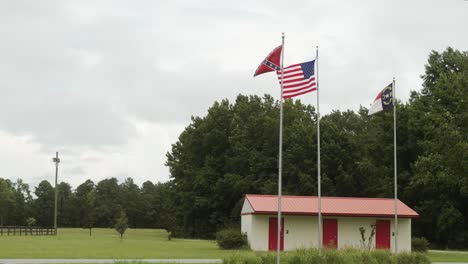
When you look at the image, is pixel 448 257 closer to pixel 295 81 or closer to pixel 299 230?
pixel 299 230

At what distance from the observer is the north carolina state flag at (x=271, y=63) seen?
22500 millimetres

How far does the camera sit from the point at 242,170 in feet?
220

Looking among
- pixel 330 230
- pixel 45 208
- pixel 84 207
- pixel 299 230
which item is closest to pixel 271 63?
pixel 299 230

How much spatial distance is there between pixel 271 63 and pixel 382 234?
72.0 feet

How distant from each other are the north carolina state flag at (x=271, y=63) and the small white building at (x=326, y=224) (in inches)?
700

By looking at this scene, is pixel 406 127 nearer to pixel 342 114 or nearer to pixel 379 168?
pixel 379 168

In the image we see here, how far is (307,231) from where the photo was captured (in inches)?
1580

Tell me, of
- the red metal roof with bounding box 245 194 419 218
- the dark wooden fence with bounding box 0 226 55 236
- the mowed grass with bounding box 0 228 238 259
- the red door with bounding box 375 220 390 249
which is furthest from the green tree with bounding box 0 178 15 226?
the red door with bounding box 375 220 390 249

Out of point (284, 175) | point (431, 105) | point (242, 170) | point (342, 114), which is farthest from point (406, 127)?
point (342, 114)

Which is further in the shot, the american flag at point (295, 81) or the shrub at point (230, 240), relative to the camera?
the shrub at point (230, 240)

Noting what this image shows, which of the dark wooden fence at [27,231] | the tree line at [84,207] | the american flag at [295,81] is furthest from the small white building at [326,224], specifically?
the tree line at [84,207]

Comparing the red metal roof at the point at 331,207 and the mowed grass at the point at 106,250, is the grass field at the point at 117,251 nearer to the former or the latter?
the mowed grass at the point at 106,250

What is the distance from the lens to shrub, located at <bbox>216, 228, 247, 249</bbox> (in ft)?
125

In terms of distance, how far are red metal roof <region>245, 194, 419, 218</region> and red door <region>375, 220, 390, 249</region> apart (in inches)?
35.4
